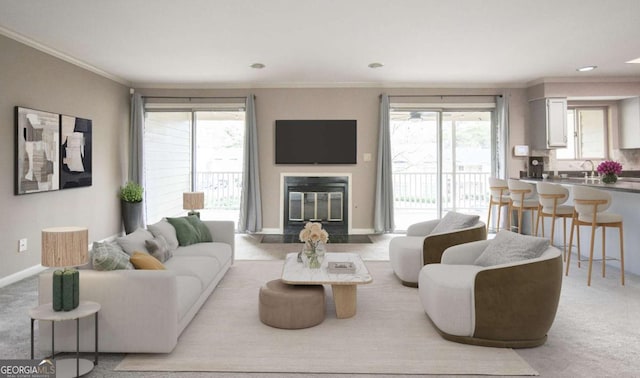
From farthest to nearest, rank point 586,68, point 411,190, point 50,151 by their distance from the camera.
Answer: point 411,190, point 586,68, point 50,151

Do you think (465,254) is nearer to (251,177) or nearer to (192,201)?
(192,201)

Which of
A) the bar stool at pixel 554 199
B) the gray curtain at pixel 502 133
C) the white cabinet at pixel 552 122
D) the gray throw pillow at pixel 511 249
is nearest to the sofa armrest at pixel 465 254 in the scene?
the gray throw pillow at pixel 511 249

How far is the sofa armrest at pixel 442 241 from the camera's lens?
13.4 feet

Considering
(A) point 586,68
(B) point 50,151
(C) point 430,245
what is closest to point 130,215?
(B) point 50,151

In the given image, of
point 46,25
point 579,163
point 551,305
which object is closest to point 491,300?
point 551,305

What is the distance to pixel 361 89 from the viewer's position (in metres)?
7.30

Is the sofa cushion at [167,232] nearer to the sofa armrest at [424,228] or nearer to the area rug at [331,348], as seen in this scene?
the area rug at [331,348]

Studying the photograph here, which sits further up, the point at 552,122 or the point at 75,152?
the point at 552,122

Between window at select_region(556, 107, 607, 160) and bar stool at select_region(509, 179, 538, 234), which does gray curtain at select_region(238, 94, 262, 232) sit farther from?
window at select_region(556, 107, 607, 160)

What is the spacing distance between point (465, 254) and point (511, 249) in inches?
18.9

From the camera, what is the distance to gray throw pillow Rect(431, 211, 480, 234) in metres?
4.26

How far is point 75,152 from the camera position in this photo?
18.4ft

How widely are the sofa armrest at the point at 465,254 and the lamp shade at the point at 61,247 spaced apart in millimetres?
2761

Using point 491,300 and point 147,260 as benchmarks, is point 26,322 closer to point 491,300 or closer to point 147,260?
point 147,260
